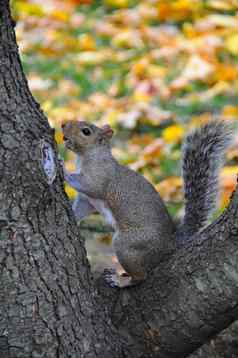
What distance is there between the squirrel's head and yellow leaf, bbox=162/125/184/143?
4.32 ft

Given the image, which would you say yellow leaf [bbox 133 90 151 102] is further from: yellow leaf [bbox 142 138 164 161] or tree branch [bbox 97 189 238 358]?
tree branch [bbox 97 189 238 358]

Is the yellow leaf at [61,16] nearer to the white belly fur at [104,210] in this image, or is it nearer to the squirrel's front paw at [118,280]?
the white belly fur at [104,210]

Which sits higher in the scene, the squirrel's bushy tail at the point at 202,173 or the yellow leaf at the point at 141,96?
the yellow leaf at the point at 141,96

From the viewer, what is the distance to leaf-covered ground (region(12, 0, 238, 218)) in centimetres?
429

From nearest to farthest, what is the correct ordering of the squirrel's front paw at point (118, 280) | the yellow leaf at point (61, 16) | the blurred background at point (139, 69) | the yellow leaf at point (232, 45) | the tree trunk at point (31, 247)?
the tree trunk at point (31, 247), the squirrel's front paw at point (118, 280), the blurred background at point (139, 69), the yellow leaf at point (232, 45), the yellow leaf at point (61, 16)

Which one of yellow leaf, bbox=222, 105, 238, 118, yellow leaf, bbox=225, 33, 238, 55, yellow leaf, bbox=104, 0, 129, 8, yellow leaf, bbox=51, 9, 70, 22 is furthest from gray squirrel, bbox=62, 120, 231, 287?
yellow leaf, bbox=104, 0, 129, 8

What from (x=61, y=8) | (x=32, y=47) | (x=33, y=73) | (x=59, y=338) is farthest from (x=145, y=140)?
(x=59, y=338)

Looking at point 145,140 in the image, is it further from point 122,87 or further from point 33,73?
point 33,73

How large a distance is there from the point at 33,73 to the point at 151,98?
753 mm

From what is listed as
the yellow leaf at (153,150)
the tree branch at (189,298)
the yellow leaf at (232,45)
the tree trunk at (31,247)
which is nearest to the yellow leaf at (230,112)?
the yellow leaf at (153,150)

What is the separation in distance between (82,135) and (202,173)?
1.66 ft

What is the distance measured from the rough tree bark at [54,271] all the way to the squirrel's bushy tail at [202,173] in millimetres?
460

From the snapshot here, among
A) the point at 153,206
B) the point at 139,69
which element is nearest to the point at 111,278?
the point at 153,206

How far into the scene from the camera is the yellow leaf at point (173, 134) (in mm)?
4219
